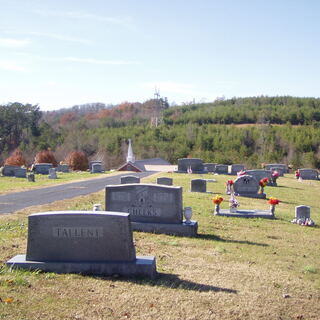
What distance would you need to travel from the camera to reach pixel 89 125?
8562cm

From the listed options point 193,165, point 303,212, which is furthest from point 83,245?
point 193,165

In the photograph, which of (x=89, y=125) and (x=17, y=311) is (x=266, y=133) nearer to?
(x=89, y=125)

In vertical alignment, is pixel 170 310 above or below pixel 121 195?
below

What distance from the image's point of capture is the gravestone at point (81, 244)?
712 cm

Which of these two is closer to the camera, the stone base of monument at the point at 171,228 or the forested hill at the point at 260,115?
the stone base of monument at the point at 171,228

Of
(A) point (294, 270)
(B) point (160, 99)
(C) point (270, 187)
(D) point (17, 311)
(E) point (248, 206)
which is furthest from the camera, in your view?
(B) point (160, 99)

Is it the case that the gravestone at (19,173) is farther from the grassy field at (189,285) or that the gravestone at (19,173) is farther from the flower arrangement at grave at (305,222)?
the flower arrangement at grave at (305,222)

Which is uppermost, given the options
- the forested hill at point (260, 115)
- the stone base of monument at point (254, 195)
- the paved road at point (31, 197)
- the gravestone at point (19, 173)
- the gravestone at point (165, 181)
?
the forested hill at point (260, 115)

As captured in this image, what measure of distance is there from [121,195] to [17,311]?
21.9 feet

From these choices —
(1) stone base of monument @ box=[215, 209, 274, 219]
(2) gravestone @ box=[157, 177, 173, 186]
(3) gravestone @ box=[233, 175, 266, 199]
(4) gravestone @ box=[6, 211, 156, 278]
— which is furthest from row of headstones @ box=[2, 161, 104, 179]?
(4) gravestone @ box=[6, 211, 156, 278]

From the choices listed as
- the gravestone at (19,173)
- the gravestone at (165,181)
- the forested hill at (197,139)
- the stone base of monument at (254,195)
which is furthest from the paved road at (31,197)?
the forested hill at (197,139)

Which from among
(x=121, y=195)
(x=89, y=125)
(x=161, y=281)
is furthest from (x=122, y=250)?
(x=89, y=125)

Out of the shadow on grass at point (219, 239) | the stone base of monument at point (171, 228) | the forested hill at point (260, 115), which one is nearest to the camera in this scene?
the shadow on grass at point (219, 239)

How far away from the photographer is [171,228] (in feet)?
37.1
